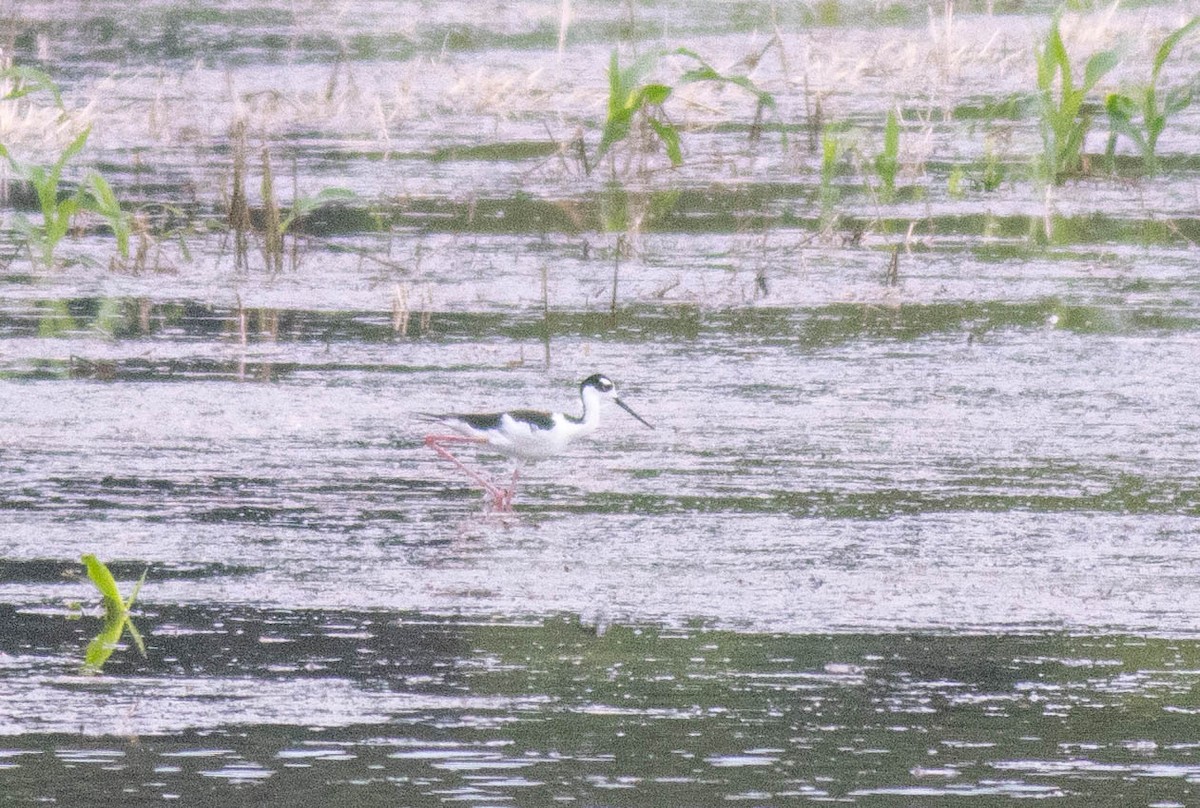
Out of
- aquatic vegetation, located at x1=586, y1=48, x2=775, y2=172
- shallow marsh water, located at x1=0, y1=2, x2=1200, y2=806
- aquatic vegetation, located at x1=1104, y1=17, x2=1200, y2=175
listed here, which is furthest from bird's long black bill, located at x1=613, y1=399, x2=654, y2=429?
aquatic vegetation, located at x1=1104, y1=17, x2=1200, y2=175

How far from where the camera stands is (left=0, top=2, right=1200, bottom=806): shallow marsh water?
16.7ft

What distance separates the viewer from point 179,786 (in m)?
4.78

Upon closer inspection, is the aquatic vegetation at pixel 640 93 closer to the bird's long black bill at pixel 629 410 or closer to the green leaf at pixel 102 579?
the bird's long black bill at pixel 629 410

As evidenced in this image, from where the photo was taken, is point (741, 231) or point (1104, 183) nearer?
point (741, 231)

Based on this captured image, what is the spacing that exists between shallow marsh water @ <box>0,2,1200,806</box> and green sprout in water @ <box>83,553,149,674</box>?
0.22 ft

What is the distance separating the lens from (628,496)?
24.7 ft

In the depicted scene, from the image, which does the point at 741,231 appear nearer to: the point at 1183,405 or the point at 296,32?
the point at 1183,405

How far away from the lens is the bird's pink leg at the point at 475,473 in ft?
24.5

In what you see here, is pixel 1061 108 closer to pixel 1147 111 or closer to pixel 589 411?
pixel 1147 111

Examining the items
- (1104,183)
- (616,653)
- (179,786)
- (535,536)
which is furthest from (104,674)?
(1104,183)

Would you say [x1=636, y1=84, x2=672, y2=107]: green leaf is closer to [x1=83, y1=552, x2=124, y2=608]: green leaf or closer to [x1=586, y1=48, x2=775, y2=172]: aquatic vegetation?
[x1=586, y1=48, x2=775, y2=172]: aquatic vegetation

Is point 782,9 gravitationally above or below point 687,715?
above

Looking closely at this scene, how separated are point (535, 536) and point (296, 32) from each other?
1677 cm

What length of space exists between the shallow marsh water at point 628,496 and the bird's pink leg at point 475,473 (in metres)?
0.09
